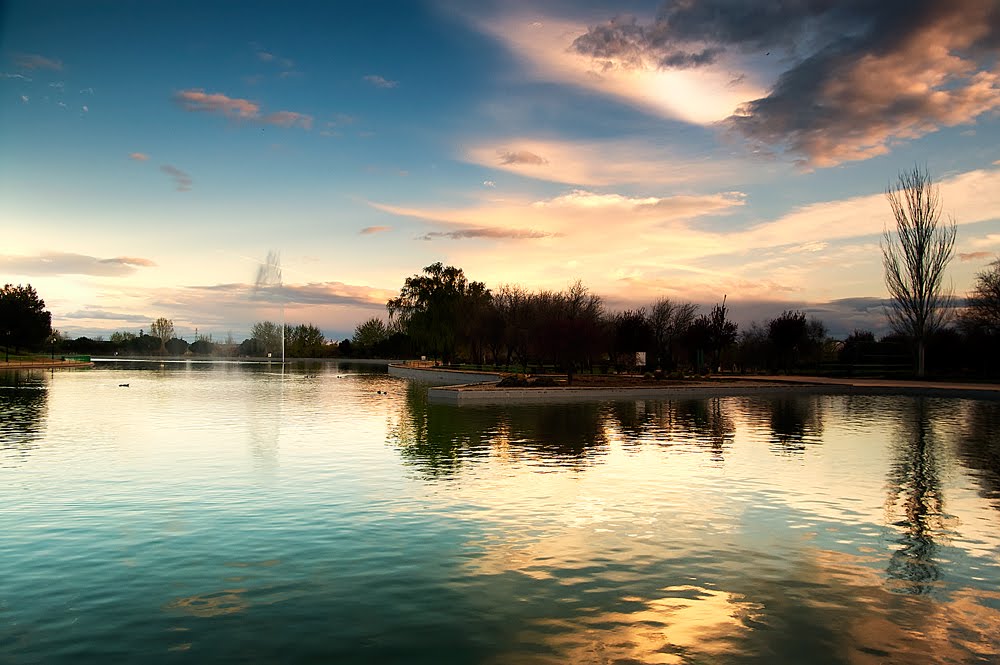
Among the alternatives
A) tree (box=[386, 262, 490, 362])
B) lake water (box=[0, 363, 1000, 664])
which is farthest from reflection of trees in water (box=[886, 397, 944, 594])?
tree (box=[386, 262, 490, 362])

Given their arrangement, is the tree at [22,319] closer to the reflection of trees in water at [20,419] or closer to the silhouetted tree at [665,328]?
the reflection of trees in water at [20,419]

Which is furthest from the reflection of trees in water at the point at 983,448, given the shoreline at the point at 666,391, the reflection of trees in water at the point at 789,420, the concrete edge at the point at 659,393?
the concrete edge at the point at 659,393

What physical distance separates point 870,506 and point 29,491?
16.8 m

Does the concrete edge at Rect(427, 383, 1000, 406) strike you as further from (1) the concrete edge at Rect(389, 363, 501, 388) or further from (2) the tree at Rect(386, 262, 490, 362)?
(2) the tree at Rect(386, 262, 490, 362)

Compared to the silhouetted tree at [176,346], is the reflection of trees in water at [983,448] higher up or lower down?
lower down

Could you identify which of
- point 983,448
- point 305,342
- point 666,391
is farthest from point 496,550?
point 305,342

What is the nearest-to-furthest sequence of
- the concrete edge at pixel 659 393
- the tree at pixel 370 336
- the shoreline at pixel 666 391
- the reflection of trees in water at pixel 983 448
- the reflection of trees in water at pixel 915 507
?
1. the reflection of trees in water at pixel 915 507
2. the reflection of trees in water at pixel 983 448
3. the concrete edge at pixel 659 393
4. the shoreline at pixel 666 391
5. the tree at pixel 370 336

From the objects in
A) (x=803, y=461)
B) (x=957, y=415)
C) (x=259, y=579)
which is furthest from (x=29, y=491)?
(x=957, y=415)

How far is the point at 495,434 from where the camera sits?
77.8 ft

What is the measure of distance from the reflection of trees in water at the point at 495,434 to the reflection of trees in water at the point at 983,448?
9.18 metres

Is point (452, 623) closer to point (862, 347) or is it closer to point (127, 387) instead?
point (127, 387)

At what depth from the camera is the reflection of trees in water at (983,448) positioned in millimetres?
15773

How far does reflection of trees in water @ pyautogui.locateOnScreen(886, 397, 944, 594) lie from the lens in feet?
30.7

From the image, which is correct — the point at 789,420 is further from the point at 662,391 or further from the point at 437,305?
the point at 437,305
